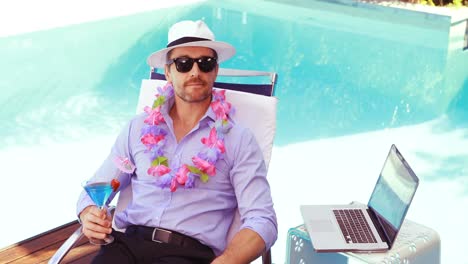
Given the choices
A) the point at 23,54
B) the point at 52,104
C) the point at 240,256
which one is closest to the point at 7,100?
the point at 52,104

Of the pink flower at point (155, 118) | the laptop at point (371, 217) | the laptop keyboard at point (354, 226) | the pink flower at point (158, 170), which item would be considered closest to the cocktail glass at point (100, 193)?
the pink flower at point (158, 170)

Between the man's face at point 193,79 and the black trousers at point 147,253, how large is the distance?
24.2 inches

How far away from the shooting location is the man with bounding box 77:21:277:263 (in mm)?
2873

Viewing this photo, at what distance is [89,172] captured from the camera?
5.81 m

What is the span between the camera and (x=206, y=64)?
2.99 meters

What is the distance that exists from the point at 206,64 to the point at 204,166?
0.43 meters

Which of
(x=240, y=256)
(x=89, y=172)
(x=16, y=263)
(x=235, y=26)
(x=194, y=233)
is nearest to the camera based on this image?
(x=240, y=256)

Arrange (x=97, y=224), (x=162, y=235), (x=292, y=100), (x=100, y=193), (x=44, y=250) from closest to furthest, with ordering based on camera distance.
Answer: (x=100, y=193) < (x=97, y=224) < (x=162, y=235) < (x=44, y=250) < (x=292, y=100)

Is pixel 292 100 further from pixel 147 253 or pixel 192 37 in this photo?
pixel 147 253

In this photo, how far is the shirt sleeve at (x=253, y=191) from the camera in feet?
9.19

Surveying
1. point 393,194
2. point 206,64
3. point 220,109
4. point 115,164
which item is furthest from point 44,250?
point 393,194

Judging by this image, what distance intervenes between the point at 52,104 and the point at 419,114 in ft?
12.5

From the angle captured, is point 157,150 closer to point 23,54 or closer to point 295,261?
point 295,261

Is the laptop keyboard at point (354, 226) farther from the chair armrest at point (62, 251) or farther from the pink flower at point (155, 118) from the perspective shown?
the chair armrest at point (62, 251)
